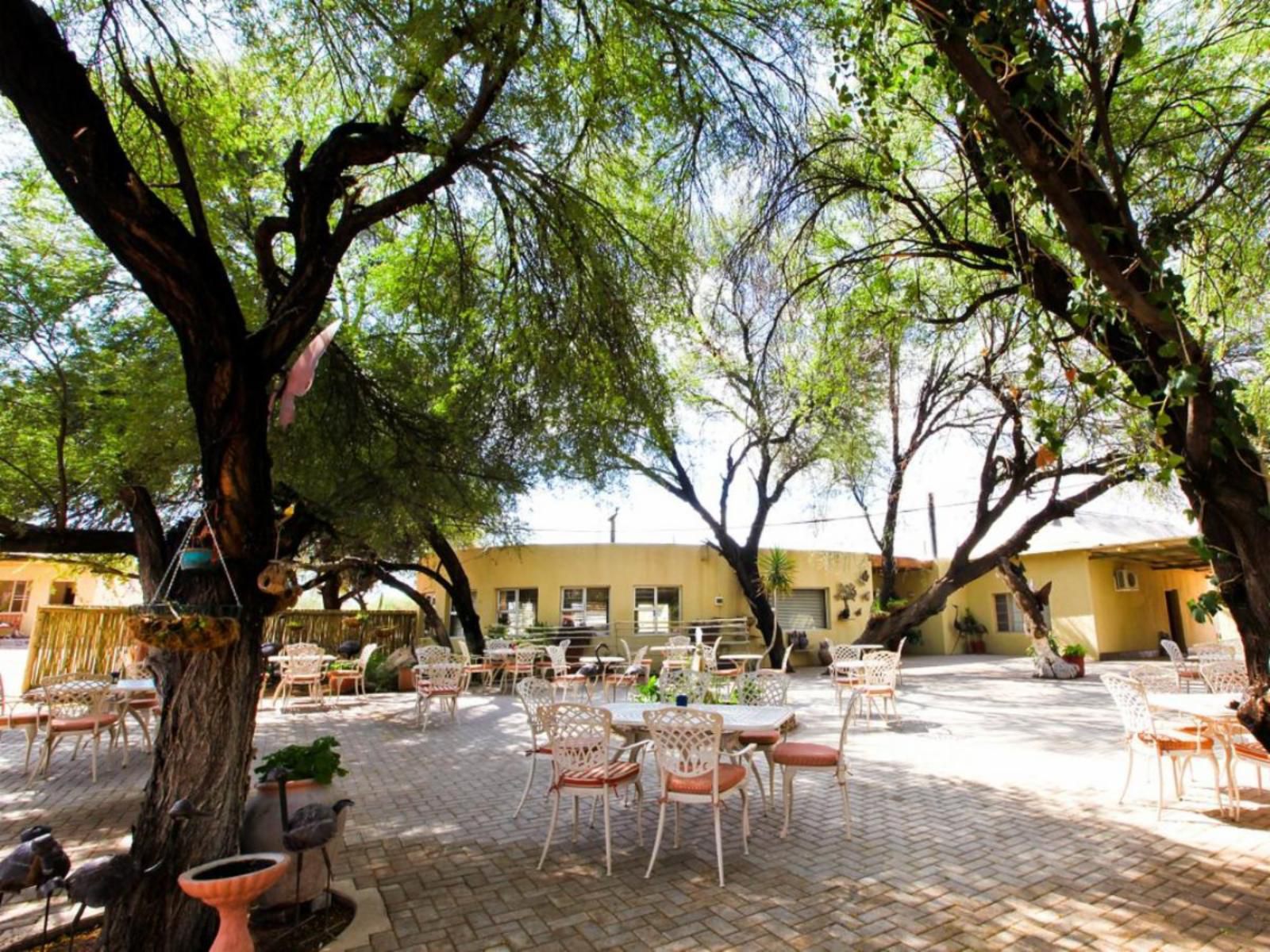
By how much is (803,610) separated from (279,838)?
54.5ft

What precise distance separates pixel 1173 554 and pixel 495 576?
17.2m

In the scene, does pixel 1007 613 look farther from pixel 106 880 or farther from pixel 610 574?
pixel 106 880

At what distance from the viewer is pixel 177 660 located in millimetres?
2996

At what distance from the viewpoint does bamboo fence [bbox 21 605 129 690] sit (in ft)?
37.4

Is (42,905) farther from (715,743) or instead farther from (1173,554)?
(1173,554)

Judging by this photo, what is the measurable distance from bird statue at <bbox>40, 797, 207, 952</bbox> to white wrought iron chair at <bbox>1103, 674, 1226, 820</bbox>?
551 cm

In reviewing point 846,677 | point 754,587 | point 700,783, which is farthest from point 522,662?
point 700,783

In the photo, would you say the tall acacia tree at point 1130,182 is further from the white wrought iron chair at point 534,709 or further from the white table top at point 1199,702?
the white table top at point 1199,702

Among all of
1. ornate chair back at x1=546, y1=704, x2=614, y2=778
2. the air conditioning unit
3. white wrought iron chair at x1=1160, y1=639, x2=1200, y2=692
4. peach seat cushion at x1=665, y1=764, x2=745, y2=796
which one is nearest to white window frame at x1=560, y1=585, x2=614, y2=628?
white wrought iron chair at x1=1160, y1=639, x2=1200, y2=692

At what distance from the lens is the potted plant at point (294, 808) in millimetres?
3229

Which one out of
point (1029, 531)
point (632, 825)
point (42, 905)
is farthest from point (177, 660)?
point (1029, 531)

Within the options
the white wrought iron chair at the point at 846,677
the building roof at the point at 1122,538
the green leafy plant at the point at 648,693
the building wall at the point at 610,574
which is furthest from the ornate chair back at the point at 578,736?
the building roof at the point at 1122,538

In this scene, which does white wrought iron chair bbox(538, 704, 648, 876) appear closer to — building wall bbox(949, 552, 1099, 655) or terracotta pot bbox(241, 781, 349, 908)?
terracotta pot bbox(241, 781, 349, 908)

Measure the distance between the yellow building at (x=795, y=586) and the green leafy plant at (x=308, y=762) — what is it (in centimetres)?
1264
